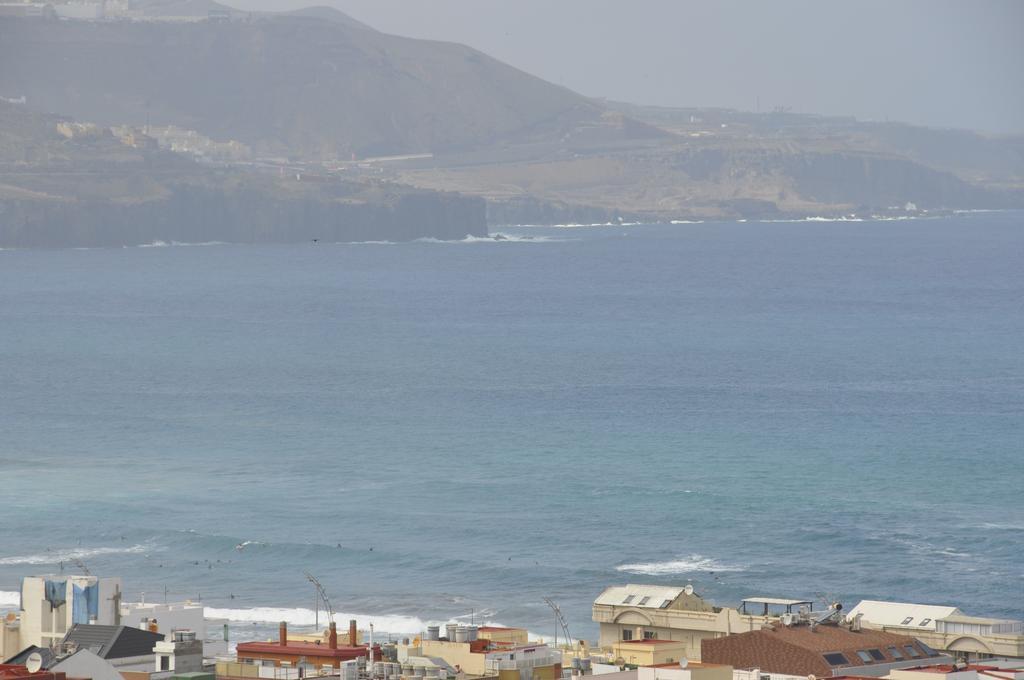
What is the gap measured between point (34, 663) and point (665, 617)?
17846 millimetres

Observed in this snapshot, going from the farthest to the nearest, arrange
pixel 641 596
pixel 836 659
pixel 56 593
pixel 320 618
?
pixel 320 618
pixel 641 596
pixel 56 593
pixel 836 659

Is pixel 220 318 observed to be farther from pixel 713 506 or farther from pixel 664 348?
pixel 713 506

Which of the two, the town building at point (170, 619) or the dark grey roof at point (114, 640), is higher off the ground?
the dark grey roof at point (114, 640)

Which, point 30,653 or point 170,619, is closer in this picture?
point 30,653

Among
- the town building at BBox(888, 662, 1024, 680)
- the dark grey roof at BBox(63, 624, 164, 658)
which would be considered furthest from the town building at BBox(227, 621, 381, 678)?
the town building at BBox(888, 662, 1024, 680)

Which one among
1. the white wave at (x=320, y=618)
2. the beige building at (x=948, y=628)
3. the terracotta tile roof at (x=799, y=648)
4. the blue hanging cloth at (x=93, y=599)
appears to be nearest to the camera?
the terracotta tile roof at (x=799, y=648)

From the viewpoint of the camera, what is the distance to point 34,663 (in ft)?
118

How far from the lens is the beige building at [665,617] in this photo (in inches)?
1937

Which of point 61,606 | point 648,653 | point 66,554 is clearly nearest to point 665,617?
point 648,653

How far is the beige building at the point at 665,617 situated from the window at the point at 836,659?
786cm

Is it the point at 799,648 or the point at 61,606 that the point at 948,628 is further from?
the point at 61,606

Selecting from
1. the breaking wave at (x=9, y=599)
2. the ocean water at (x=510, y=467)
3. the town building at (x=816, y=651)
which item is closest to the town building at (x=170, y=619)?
the town building at (x=816, y=651)

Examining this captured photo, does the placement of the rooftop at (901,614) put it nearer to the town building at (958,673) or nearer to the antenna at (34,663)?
the town building at (958,673)

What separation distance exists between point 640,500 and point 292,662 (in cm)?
4780
